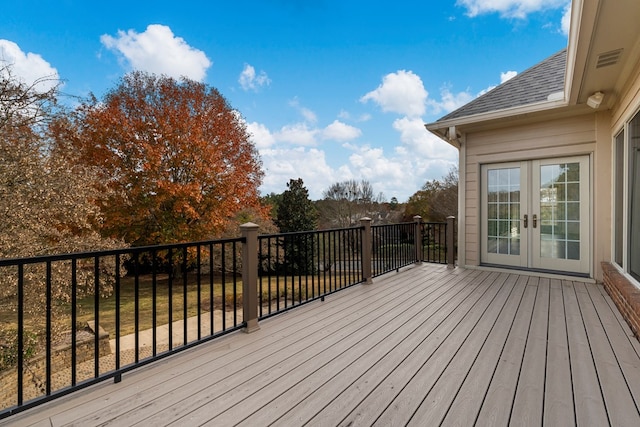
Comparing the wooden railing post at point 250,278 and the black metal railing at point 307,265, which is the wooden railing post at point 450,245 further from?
the wooden railing post at point 250,278

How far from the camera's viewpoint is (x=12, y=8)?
6906 millimetres

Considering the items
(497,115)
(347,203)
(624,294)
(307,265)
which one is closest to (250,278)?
(307,265)

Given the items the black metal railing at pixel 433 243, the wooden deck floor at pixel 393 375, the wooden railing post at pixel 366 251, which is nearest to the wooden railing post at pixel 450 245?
the black metal railing at pixel 433 243

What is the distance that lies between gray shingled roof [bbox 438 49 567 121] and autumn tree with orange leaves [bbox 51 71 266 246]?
7.12 meters

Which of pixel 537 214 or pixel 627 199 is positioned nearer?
pixel 627 199

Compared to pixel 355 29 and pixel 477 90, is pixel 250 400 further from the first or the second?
pixel 477 90

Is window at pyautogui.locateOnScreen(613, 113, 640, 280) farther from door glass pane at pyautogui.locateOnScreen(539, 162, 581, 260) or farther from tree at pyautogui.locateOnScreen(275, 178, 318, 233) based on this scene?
tree at pyautogui.locateOnScreen(275, 178, 318, 233)

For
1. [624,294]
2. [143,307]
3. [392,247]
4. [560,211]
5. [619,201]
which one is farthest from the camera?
[143,307]

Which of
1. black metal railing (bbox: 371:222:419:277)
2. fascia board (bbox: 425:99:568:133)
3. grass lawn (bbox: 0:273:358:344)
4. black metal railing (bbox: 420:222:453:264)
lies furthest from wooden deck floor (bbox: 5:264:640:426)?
black metal railing (bbox: 420:222:453:264)

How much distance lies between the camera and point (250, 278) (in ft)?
8.51

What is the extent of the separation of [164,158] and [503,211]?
28.8ft

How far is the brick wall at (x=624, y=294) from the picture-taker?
2.39 metres

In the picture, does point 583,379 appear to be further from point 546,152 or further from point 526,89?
point 526,89

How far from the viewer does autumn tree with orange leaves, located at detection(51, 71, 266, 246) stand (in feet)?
27.2
